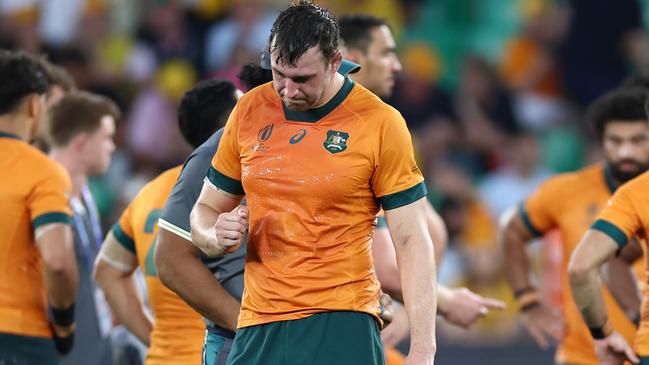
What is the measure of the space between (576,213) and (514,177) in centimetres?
527

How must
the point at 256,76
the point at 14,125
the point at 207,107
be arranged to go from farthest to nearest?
the point at 14,125 → the point at 207,107 → the point at 256,76

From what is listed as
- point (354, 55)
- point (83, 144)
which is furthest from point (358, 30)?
point (83, 144)

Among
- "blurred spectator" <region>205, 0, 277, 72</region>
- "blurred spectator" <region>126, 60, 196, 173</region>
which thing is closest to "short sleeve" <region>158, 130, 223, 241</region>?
"blurred spectator" <region>126, 60, 196, 173</region>

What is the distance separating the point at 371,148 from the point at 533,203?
3.16 m

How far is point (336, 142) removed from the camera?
4555 millimetres

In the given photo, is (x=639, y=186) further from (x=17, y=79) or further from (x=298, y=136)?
(x=17, y=79)

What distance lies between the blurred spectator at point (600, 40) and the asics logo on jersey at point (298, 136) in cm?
935

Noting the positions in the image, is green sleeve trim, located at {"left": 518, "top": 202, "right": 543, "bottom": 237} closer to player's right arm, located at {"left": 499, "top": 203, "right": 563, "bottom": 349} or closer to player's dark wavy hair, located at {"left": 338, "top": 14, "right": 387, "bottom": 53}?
player's right arm, located at {"left": 499, "top": 203, "right": 563, "bottom": 349}

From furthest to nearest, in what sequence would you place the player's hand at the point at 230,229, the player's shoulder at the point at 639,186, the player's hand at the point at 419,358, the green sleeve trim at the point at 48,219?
the green sleeve trim at the point at 48,219 < the player's shoulder at the point at 639,186 < the player's hand at the point at 230,229 < the player's hand at the point at 419,358

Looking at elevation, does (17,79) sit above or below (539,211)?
above

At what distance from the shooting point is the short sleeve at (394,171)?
4.54 metres

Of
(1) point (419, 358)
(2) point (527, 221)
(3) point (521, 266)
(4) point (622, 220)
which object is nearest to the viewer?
A: (1) point (419, 358)

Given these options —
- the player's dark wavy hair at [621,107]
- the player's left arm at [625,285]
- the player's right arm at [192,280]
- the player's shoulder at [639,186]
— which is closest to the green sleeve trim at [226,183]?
the player's right arm at [192,280]

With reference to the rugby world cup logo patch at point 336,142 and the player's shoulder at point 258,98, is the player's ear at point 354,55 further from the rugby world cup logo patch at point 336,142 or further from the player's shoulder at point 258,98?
the rugby world cup logo patch at point 336,142
